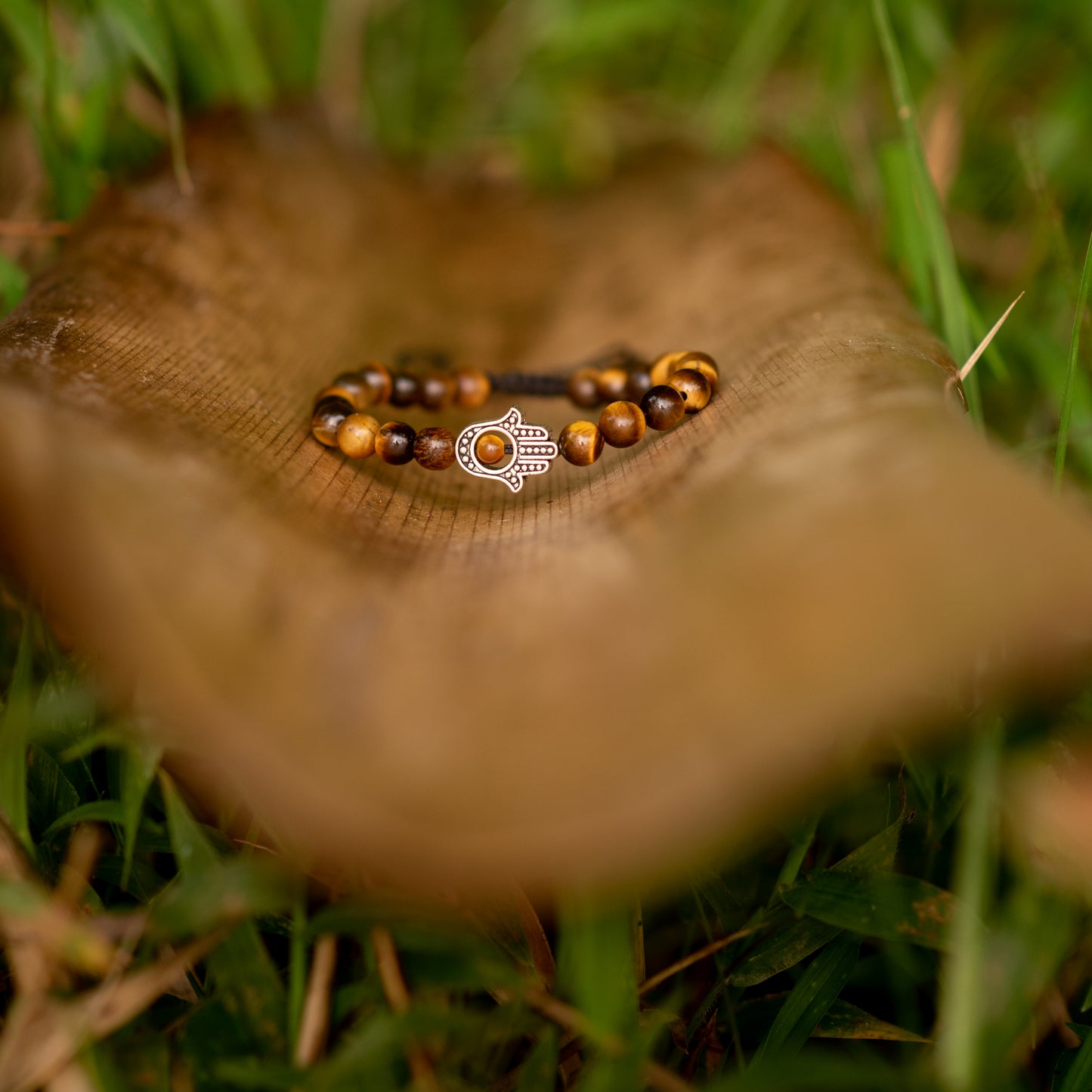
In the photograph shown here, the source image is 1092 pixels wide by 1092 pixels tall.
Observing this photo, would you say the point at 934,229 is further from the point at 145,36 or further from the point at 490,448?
the point at 145,36

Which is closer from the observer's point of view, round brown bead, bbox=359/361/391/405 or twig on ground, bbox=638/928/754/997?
twig on ground, bbox=638/928/754/997

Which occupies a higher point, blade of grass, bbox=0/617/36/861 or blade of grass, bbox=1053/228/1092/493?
blade of grass, bbox=1053/228/1092/493

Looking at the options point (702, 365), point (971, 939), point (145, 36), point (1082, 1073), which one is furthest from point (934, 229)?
point (145, 36)

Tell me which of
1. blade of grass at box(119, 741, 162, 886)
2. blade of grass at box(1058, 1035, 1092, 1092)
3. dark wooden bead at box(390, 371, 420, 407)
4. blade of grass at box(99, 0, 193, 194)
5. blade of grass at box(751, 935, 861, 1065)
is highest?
blade of grass at box(99, 0, 193, 194)

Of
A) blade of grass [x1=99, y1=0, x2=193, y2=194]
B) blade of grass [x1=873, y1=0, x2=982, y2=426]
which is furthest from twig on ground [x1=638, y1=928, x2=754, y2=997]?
blade of grass [x1=99, y1=0, x2=193, y2=194]

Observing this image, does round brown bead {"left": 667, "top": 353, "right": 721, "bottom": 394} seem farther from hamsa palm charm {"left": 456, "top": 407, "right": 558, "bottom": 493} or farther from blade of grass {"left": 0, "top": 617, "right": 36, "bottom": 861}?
blade of grass {"left": 0, "top": 617, "right": 36, "bottom": 861}

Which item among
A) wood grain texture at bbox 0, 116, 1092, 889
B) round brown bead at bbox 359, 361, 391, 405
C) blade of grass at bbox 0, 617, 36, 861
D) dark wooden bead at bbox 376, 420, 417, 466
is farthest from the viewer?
round brown bead at bbox 359, 361, 391, 405

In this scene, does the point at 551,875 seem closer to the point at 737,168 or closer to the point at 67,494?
the point at 67,494

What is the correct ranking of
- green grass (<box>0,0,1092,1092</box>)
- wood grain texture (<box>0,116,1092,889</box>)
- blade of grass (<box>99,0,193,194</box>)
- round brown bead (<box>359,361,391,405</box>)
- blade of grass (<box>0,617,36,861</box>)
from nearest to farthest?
wood grain texture (<box>0,116,1092,889</box>), green grass (<box>0,0,1092,1092</box>), blade of grass (<box>0,617,36,861</box>), round brown bead (<box>359,361,391,405</box>), blade of grass (<box>99,0,193,194</box>)

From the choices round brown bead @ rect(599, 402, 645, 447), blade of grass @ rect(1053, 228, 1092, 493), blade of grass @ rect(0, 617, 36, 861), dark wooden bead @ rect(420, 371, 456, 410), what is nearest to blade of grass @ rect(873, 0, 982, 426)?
blade of grass @ rect(1053, 228, 1092, 493)
